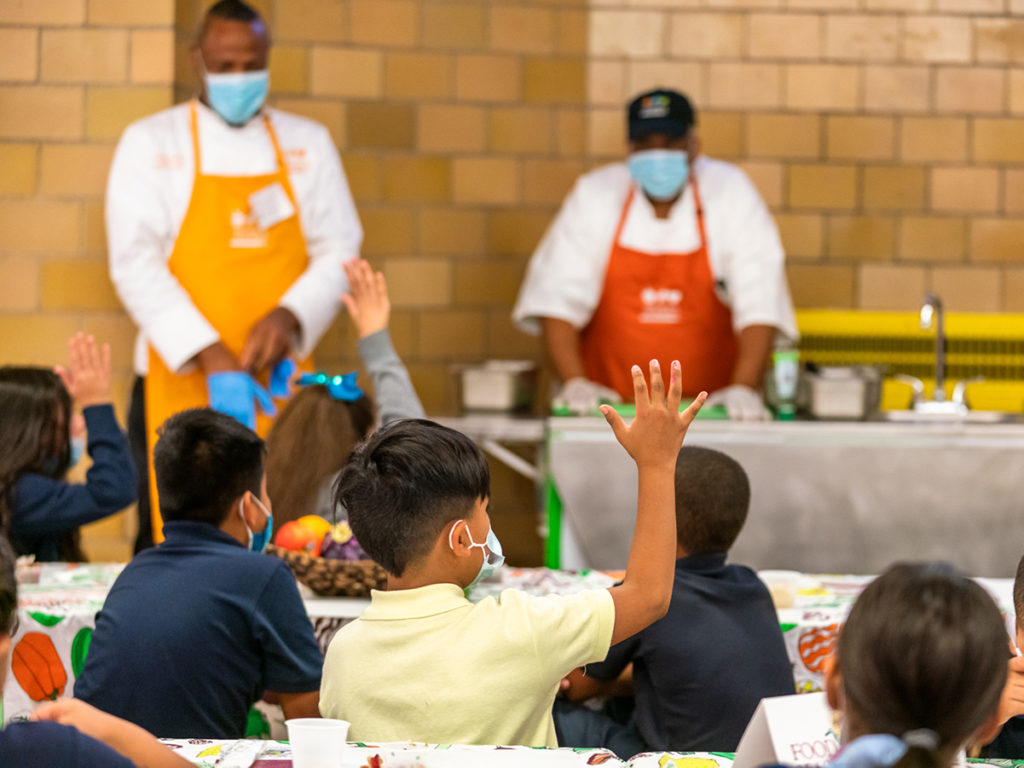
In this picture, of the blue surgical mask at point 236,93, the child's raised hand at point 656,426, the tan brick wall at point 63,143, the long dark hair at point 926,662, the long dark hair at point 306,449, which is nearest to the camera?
the long dark hair at point 926,662

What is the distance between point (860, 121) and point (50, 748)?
4256 mm

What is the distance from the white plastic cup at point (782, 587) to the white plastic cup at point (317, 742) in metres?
1.14

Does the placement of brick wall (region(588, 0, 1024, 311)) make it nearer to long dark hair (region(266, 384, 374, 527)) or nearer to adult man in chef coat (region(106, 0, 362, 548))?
adult man in chef coat (region(106, 0, 362, 548))

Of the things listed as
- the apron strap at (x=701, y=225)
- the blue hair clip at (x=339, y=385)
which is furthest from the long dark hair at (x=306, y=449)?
the apron strap at (x=701, y=225)

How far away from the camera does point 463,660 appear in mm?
1505

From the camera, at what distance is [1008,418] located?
363 cm

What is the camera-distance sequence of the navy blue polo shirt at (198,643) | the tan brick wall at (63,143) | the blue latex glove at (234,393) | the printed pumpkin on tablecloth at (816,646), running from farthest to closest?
1. the tan brick wall at (63,143)
2. the blue latex glove at (234,393)
3. the printed pumpkin on tablecloth at (816,646)
4. the navy blue polo shirt at (198,643)

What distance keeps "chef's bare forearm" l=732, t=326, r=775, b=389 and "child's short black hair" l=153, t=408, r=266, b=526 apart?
6.97 ft

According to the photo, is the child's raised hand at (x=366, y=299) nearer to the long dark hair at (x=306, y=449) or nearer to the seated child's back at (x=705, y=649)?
the long dark hair at (x=306, y=449)

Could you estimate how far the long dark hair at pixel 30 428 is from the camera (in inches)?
104

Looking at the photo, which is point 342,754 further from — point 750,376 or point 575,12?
point 575,12

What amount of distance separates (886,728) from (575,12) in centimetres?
403

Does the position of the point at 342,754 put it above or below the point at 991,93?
below

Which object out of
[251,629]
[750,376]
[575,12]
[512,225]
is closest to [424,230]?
[512,225]
